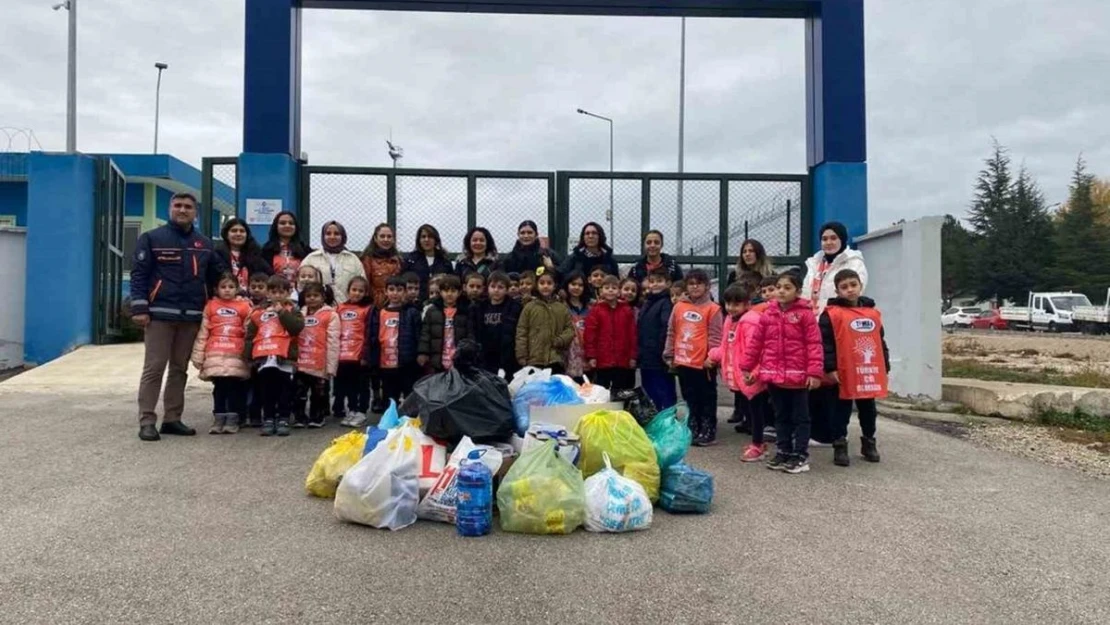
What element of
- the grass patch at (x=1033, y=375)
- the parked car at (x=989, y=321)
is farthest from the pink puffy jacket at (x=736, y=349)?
the parked car at (x=989, y=321)

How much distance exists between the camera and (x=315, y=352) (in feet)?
22.2

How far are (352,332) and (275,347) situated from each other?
0.71 m

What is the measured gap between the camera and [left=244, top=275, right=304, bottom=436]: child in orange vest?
21.3ft

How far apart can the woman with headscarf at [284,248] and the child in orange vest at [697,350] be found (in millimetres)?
3604

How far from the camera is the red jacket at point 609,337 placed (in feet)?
23.7

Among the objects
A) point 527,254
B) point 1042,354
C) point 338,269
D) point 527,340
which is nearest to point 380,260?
point 338,269

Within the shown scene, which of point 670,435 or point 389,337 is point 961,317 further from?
point 670,435

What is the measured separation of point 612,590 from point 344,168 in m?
7.34

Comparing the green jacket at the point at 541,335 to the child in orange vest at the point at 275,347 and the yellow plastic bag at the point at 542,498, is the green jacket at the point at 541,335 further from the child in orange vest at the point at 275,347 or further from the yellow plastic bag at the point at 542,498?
the yellow plastic bag at the point at 542,498

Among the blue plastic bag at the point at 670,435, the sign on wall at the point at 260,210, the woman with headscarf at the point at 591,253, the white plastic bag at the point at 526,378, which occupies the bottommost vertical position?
the blue plastic bag at the point at 670,435

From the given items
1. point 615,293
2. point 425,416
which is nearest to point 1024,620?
point 425,416

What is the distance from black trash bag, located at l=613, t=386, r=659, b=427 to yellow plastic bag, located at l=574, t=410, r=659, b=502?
0.56 m

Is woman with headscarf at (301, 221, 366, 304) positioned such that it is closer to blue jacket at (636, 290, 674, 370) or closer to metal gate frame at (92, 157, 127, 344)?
blue jacket at (636, 290, 674, 370)

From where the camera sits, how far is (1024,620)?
3.21 meters
